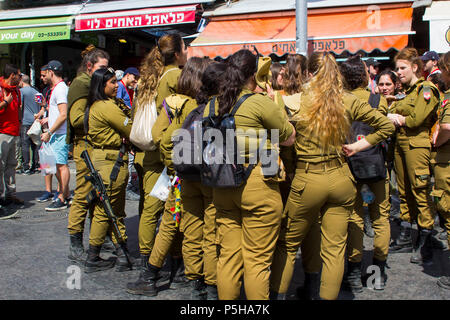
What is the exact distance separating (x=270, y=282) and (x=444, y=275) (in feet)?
6.08

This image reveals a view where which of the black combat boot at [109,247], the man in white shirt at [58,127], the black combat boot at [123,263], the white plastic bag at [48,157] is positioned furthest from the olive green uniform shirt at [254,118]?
the white plastic bag at [48,157]

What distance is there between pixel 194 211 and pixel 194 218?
5 cm

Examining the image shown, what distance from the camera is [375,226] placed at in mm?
3748

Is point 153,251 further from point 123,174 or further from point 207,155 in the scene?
point 207,155

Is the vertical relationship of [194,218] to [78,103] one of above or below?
below

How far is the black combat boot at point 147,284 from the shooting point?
360 centimetres

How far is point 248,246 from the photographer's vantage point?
9.45 ft

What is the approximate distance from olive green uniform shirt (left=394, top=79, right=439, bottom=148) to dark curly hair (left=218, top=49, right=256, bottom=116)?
86.7 inches

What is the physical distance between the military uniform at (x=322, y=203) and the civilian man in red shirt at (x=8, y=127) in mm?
4829

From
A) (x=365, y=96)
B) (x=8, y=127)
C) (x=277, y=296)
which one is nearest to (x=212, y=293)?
(x=277, y=296)

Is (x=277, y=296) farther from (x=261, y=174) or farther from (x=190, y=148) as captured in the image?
(x=190, y=148)

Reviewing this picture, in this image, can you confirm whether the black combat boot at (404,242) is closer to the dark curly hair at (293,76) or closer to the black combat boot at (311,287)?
the black combat boot at (311,287)

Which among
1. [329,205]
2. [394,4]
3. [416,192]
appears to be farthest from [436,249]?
[394,4]
